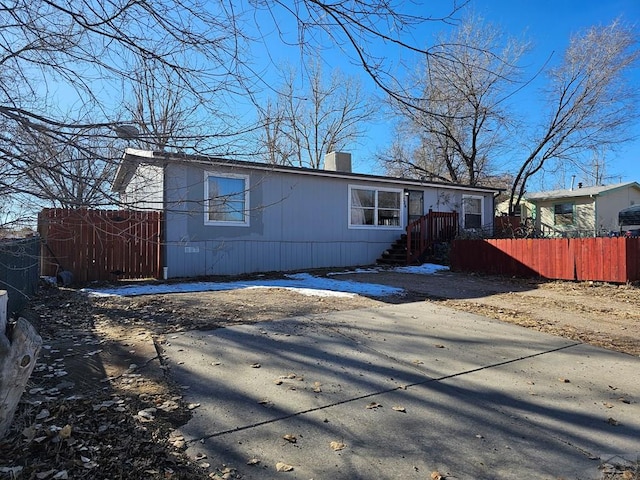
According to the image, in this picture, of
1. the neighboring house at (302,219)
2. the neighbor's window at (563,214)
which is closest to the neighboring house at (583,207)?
the neighbor's window at (563,214)

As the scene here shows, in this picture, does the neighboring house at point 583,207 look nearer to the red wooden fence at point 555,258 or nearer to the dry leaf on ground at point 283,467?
the red wooden fence at point 555,258

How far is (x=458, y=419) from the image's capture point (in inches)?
116

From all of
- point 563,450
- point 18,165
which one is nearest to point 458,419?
point 563,450

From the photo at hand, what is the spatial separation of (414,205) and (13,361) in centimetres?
1407

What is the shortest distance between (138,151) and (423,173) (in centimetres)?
2414

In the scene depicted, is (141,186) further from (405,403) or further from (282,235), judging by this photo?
(282,235)

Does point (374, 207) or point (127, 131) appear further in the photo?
point (374, 207)

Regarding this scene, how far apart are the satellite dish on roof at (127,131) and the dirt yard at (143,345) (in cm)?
183

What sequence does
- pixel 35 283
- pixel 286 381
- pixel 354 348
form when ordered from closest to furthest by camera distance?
pixel 286 381, pixel 354 348, pixel 35 283

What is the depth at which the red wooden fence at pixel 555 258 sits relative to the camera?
906cm

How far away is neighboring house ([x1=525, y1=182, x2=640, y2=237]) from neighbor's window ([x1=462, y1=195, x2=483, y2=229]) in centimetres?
742

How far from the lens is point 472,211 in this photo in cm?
1677

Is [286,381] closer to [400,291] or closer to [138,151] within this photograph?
[138,151]

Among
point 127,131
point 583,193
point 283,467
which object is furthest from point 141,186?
point 583,193
